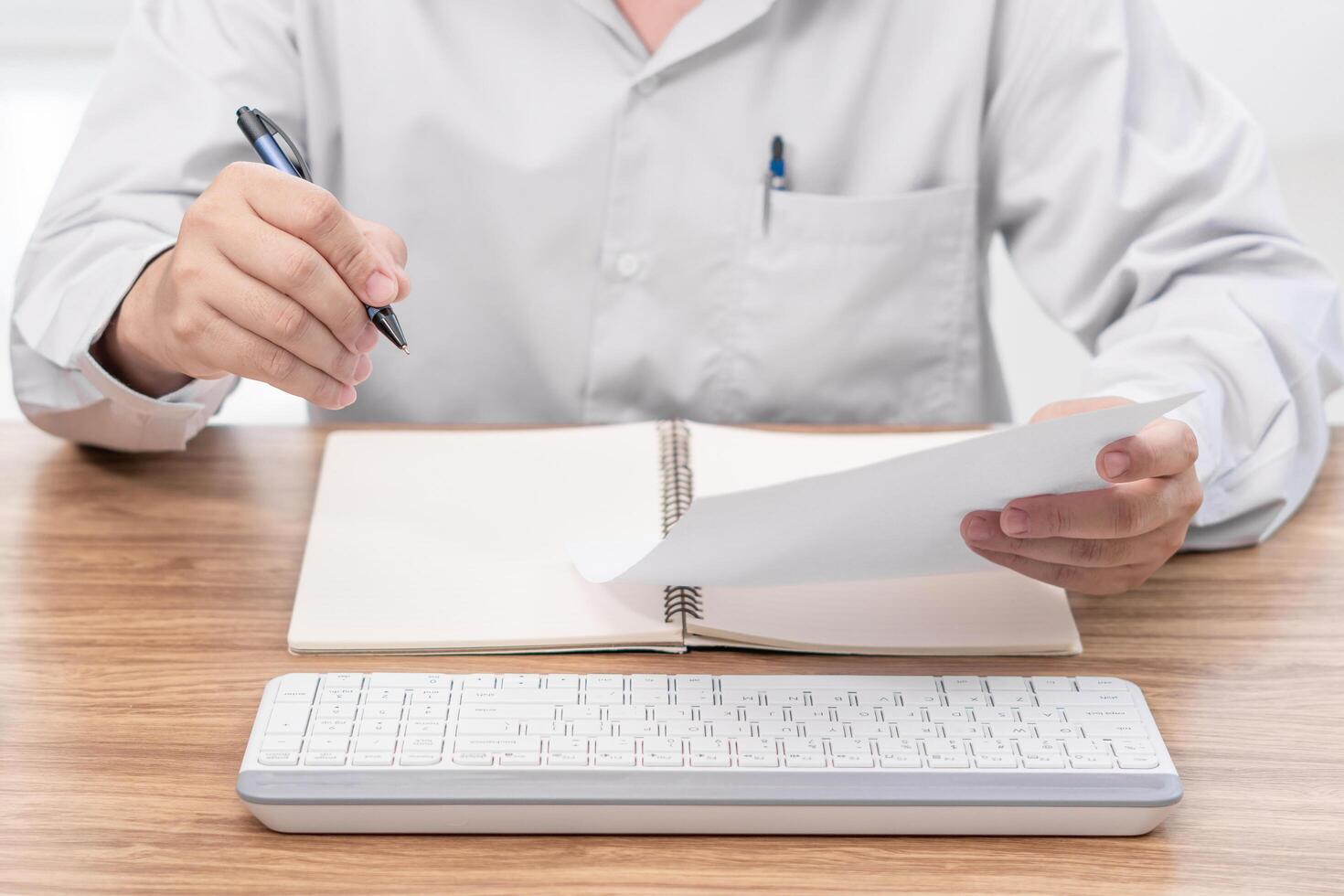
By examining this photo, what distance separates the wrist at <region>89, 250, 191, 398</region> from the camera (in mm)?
816

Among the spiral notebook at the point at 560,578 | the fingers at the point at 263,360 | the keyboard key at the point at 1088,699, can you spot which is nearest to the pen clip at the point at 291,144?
the fingers at the point at 263,360

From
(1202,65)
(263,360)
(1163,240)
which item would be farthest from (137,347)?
(1202,65)

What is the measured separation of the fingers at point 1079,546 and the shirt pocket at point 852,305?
0.40 meters

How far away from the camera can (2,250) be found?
102 inches

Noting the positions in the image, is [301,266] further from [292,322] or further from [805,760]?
[805,760]

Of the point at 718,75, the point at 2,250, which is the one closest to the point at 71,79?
the point at 2,250

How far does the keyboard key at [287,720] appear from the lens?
24.4 inches

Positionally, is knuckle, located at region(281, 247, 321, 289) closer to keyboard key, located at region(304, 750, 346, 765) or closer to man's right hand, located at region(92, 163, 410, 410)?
man's right hand, located at region(92, 163, 410, 410)

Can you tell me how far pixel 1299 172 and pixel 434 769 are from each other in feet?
8.87

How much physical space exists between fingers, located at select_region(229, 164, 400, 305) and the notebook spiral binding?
0.71 feet

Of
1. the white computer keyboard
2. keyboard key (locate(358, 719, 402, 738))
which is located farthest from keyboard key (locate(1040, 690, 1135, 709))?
keyboard key (locate(358, 719, 402, 738))

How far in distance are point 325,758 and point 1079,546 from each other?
0.44 meters

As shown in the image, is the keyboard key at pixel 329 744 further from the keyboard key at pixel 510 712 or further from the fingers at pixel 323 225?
the fingers at pixel 323 225

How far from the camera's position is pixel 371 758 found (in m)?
0.60
